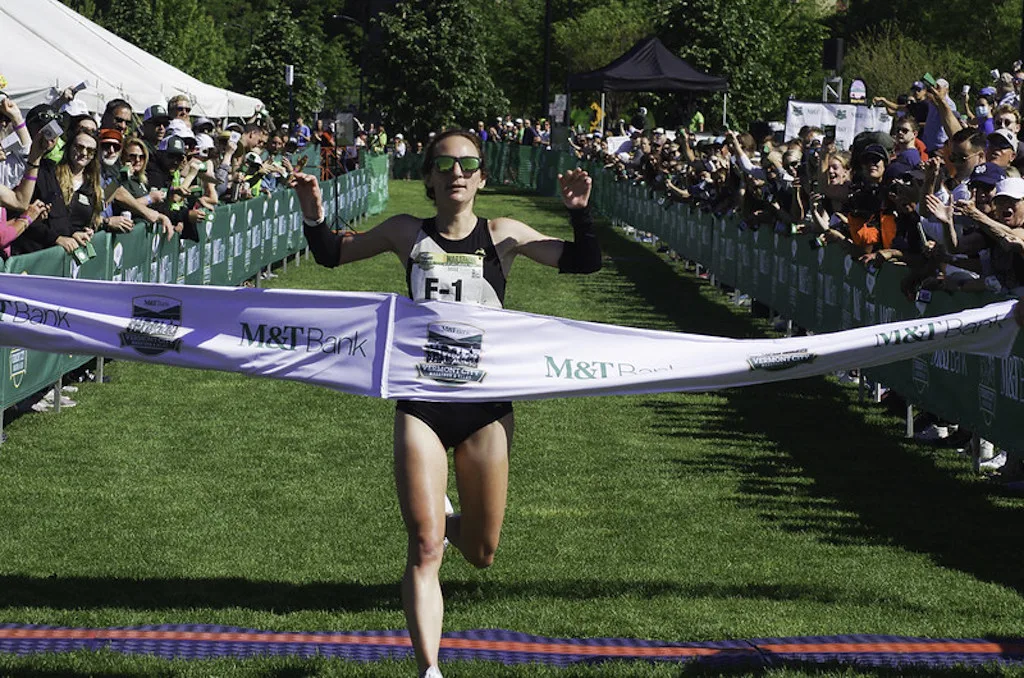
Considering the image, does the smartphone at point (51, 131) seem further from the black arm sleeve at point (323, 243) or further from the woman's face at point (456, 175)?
the woman's face at point (456, 175)

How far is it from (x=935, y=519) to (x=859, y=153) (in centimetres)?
594

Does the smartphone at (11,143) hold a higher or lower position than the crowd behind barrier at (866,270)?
higher

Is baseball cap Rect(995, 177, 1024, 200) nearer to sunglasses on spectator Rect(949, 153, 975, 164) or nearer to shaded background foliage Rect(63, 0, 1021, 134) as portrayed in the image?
sunglasses on spectator Rect(949, 153, 975, 164)

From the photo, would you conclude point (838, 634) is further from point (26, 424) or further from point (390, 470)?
point (26, 424)

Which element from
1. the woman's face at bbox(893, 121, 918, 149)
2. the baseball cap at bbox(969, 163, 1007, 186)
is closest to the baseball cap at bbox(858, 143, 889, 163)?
the woman's face at bbox(893, 121, 918, 149)

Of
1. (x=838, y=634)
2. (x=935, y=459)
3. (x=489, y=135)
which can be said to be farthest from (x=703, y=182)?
(x=489, y=135)

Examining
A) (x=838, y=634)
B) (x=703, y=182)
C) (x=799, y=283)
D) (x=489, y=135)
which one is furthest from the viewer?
(x=489, y=135)

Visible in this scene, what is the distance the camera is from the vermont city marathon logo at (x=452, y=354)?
23.0ft

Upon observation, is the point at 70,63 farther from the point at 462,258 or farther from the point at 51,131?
the point at 462,258

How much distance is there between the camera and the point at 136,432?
13398 millimetres

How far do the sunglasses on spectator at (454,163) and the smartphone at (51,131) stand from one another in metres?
6.44

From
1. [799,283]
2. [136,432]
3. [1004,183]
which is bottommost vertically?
[136,432]

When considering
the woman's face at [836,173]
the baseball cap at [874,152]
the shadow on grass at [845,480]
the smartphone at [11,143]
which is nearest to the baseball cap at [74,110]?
the smartphone at [11,143]

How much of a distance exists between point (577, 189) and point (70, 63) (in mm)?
19493
